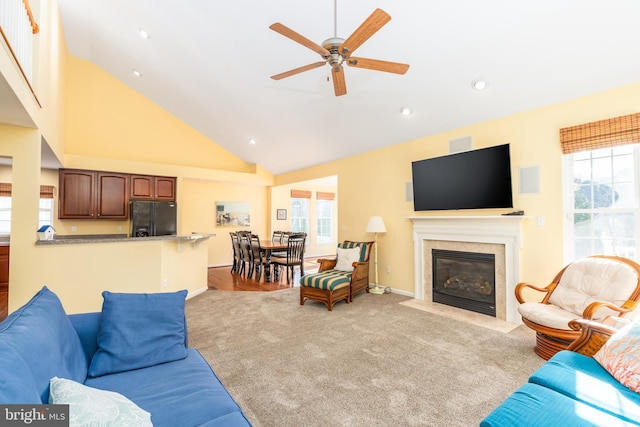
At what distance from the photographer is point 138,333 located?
5.72 ft

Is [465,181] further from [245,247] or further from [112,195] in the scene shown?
[112,195]

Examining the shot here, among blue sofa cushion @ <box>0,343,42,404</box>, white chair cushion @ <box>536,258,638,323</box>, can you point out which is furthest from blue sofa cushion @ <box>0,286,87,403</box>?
white chair cushion @ <box>536,258,638,323</box>

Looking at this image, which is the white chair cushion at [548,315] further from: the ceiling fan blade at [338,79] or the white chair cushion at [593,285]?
the ceiling fan blade at [338,79]

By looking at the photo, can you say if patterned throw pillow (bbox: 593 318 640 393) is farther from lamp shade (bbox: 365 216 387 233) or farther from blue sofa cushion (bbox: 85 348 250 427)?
lamp shade (bbox: 365 216 387 233)

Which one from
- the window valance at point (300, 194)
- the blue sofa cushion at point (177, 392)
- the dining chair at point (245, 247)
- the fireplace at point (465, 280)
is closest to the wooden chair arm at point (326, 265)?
the fireplace at point (465, 280)

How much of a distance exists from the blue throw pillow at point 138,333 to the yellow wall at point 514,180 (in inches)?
152

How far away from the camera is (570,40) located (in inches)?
107

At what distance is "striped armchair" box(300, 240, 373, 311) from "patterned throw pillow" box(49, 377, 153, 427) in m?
3.21

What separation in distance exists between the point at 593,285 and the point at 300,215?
292 inches

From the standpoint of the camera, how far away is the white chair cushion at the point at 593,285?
2.61 m

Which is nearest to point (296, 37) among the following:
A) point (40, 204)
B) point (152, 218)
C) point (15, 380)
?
point (15, 380)

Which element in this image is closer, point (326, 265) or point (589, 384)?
point (589, 384)

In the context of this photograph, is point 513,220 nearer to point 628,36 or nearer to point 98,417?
point 628,36

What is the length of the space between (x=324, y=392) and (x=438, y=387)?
869mm
